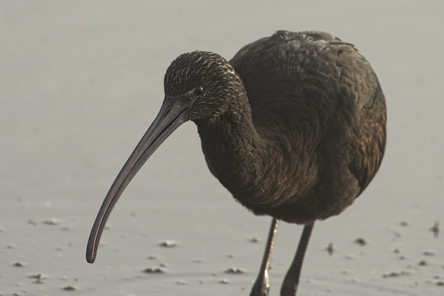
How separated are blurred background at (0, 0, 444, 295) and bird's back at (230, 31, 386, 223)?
1.29 meters

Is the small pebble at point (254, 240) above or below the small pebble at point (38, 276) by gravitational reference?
above

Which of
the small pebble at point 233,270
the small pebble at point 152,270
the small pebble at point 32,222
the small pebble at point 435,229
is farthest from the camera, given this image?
the small pebble at point 435,229

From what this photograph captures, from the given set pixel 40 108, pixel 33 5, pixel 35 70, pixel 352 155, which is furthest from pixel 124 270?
pixel 33 5

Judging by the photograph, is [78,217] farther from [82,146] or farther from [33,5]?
[33,5]

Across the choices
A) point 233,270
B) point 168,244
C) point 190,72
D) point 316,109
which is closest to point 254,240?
point 233,270

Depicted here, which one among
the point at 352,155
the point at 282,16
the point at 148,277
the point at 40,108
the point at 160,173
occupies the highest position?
the point at 282,16

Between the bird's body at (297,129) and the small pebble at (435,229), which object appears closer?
the bird's body at (297,129)

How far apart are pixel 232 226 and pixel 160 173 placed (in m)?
1.09

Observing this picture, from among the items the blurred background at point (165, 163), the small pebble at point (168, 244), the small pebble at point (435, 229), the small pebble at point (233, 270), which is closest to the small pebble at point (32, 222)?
the blurred background at point (165, 163)

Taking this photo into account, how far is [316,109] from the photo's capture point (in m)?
6.55

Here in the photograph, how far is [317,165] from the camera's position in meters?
6.60

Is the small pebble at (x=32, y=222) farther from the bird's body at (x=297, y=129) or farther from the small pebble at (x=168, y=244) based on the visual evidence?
the bird's body at (x=297, y=129)

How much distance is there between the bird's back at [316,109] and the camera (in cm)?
647

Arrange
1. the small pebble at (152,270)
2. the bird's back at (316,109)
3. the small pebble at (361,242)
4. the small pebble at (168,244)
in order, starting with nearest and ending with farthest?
the bird's back at (316,109) → the small pebble at (152,270) → the small pebble at (168,244) → the small pebble at (361,242)
